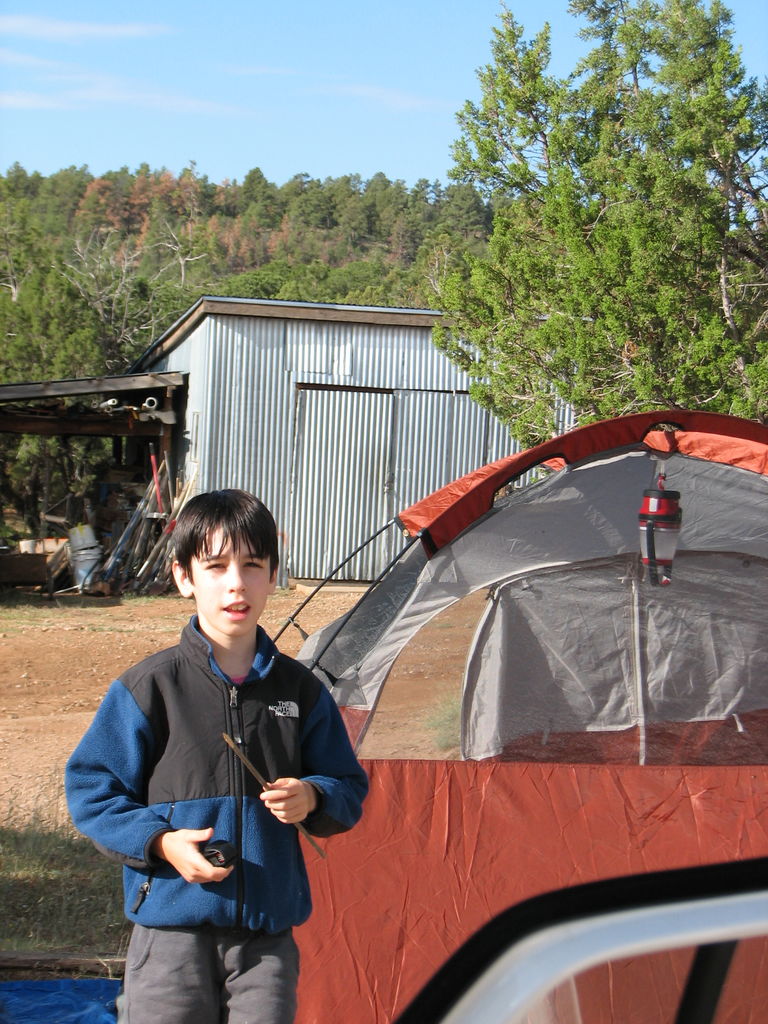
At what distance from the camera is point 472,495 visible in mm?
4477

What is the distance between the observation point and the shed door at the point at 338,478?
1694 cm

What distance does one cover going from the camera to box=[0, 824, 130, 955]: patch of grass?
438 cm

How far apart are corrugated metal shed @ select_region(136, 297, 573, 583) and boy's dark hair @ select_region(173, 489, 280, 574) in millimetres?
14117

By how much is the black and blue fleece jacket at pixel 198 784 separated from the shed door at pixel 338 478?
47.7 ft

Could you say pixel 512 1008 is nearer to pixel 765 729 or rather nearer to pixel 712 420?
→ pixel 712 420

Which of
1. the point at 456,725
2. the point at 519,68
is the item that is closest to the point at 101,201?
the point at 519,68

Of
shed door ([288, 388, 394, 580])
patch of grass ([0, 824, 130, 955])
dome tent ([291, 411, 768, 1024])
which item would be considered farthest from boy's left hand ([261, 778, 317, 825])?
shed door ([288, 388, 394, 580])

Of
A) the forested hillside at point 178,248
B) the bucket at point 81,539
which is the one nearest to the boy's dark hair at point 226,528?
the forested hillside at point 178,248

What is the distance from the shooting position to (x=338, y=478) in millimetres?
17000

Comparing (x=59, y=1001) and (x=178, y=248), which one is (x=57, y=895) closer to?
(x=59, y=1001)

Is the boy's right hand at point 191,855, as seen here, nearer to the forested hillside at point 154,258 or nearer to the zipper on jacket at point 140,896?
the zipper on jacket at point 140,896

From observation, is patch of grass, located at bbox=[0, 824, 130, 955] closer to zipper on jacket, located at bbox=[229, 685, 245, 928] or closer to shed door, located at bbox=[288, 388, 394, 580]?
zipper on jacket, located at bbox=[229, 685, 245, 928]

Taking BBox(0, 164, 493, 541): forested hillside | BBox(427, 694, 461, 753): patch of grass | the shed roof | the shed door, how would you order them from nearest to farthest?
BBox(427, 694, 461, 753): patch of grass
the shed roof
the shed door
BBox(0, 164, 493, 541): forested hillside

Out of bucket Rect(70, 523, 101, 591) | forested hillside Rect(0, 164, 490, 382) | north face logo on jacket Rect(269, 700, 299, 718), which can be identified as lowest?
bucket Rect(70, 523, 101, 591)
